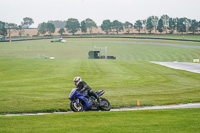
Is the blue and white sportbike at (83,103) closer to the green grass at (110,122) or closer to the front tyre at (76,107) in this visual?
the front tyre at (76,107)

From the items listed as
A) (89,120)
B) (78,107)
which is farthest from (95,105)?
(89,120)

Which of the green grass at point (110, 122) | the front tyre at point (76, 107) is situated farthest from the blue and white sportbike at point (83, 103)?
the green grass at point (110, 122)

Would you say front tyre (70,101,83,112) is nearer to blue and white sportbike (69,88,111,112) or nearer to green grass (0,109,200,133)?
blue and white sportbike (69,88,111,112)

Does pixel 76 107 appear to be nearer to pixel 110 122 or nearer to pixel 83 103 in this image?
pixel 83 103

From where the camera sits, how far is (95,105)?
624 inches

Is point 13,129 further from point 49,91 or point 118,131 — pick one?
point 49,91

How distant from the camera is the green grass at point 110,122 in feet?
37.5

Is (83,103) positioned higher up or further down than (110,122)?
higher up

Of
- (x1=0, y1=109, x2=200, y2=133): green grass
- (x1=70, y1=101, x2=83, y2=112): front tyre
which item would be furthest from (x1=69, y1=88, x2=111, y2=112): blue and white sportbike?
(x1=0, y1=109, x2=200, y2=133): green grass

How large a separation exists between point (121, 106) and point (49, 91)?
7036 millimetres

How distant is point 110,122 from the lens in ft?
41.7

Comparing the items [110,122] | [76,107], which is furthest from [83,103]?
[110,122]

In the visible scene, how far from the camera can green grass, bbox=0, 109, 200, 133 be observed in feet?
37.5

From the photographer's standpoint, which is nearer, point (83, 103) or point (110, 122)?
point (110, 122)
